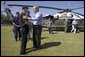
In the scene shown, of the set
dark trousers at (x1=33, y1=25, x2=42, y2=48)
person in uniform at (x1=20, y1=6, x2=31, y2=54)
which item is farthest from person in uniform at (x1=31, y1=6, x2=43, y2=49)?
person in uniform at (x1=20, y1=6, x2=31, y2=54)

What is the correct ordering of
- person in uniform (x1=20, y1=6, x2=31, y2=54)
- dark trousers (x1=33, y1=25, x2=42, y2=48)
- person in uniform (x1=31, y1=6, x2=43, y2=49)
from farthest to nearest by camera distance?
dark trousers (x1=33, y1=25, x2=42, y2=48), person in uniform (x1=31, y1=6, x2=43, y2=49), person in uniform (x1=20, y1=6, x2=31, y2=54)

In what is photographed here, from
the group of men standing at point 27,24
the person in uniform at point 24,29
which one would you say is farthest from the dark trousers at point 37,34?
the person in uniform at point 24,29

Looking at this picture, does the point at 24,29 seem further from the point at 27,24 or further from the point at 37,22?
the point at 37,22

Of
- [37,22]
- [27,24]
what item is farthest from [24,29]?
[37,22]

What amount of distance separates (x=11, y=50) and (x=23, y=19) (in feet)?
4.68

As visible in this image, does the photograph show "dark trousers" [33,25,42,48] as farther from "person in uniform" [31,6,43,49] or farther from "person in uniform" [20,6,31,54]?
"person in uniform" [20,6,31,54]

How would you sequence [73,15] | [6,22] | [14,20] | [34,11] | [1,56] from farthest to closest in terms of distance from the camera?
[6,22], [73,15], [14,20], [34,11], [1,56]

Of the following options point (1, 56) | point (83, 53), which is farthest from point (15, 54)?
point (83, 53)

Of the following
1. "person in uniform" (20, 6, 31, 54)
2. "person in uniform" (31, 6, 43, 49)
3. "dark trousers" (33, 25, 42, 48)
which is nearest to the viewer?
"person in uniform" (20, 6, 31, 54)

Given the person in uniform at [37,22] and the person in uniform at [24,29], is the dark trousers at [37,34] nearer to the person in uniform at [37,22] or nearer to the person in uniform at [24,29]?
the person in uniform at [37,22]

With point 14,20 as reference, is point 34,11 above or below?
above

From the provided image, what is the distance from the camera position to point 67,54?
848cm

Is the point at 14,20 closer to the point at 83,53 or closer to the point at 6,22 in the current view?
the point at 83,53

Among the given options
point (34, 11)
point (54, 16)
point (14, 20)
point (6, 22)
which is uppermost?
point (34, 11)
